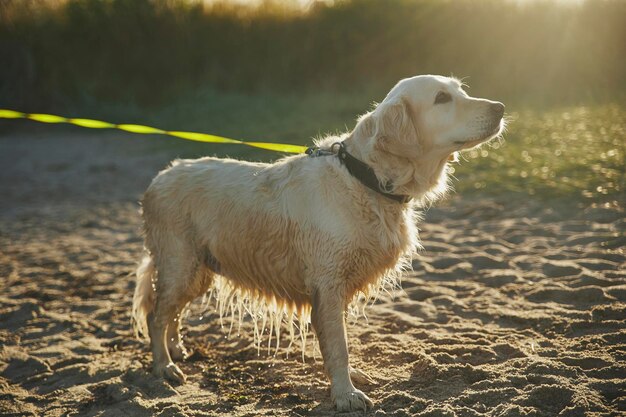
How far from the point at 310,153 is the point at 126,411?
2.05 meters

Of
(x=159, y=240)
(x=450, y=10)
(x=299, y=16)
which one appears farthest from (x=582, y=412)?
(x=299, y=16)

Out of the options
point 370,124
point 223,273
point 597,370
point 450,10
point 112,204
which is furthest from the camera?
point 450,10

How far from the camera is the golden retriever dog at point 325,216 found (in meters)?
4.25

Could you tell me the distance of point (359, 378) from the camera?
443cm

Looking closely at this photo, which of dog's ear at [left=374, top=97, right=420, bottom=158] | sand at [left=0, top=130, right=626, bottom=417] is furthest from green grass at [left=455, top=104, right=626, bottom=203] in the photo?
dog's ear at [left=374, top=97, right=420, bottom=158]

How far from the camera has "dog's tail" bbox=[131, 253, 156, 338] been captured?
17.0ft

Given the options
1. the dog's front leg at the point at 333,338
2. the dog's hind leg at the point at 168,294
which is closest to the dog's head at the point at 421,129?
the dog's front leg at the point at 333,338

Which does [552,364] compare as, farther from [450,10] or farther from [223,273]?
[450,10]

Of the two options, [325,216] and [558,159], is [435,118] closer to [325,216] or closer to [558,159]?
[325,216]

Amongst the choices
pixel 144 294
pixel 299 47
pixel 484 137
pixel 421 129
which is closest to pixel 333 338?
pixel 421 129

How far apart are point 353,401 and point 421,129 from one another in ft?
5.85

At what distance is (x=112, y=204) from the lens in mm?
10719

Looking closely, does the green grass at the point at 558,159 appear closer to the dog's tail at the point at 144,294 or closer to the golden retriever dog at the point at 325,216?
the golden retriever dog at the point at 325,216

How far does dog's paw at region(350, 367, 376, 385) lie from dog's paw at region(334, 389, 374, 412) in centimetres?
36
